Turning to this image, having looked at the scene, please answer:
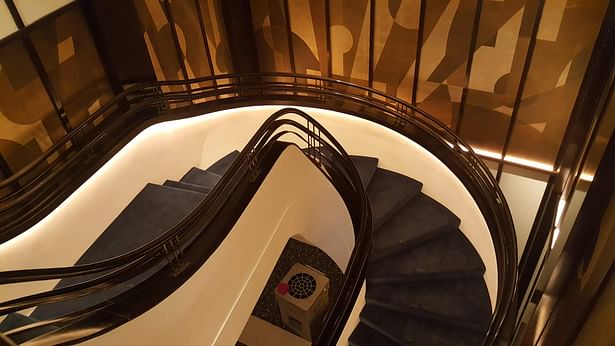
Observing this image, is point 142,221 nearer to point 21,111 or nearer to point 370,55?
point 21,111

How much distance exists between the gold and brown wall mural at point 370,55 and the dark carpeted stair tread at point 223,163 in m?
1.56

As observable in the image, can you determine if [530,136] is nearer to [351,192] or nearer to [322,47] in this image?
[351,192]

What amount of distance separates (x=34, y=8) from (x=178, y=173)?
3.13 metres

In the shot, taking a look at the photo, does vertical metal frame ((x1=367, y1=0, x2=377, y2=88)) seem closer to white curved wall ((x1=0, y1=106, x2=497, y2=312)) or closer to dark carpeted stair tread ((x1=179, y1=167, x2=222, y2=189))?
white curved wall ((x1=0, y1=106, x2=497, y2=312))

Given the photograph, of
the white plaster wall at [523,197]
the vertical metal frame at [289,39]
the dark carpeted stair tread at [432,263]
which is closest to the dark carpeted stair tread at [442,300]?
the dark carpeted stair tread at [432,263]

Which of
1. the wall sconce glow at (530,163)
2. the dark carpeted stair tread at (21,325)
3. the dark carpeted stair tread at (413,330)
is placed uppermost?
the wall sconce glow at (530,163)

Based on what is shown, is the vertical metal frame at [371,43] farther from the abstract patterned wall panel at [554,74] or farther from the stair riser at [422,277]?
the stair riser at [422,277]

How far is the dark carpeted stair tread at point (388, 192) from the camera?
6.78 metres

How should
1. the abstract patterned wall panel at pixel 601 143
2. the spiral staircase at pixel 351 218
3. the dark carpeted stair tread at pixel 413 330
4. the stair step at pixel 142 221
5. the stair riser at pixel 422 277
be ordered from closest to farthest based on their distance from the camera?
the abstract patterned wall panel at pixel 601 143
the spiral staircase at pixel 351 218
the dark carpeted stair tread at pixel 413 330
the stair riser at pixel 422 277
the stair step at pixel 142 221

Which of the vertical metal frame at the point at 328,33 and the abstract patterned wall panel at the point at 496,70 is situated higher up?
the vertical metal frame at the point at 328,33

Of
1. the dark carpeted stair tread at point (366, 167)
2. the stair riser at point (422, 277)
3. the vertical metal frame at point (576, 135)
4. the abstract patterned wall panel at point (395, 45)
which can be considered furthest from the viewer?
the dark carpeted stair tread at point (366, 167)

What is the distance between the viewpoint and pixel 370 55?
7.35 meters

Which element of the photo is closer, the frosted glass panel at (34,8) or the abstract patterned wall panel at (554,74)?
the abstract patterned wall panel at (554,74)

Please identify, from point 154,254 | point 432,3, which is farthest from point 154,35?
point 432,3
